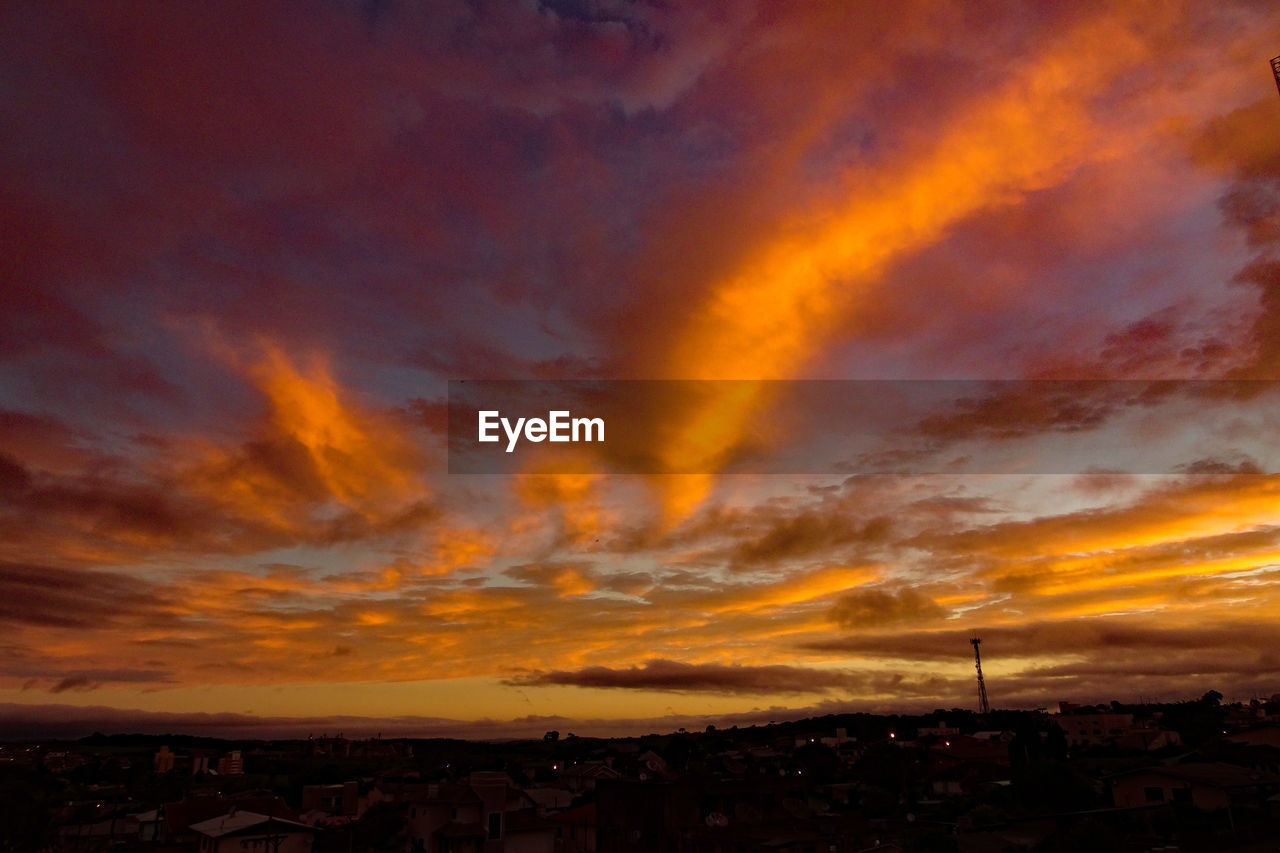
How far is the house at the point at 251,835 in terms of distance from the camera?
145 feet

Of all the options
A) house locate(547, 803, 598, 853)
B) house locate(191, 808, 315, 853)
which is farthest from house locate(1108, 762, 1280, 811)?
house locate(191, 808, 315, 853)

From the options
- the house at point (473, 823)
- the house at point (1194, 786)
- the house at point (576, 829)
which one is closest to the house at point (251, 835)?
the house at point (473, 823)

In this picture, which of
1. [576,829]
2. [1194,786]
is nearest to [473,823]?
[576,829]

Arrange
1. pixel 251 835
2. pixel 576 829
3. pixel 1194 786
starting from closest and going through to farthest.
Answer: pixel 251 835, pixel 1194 786, pixel 576 829

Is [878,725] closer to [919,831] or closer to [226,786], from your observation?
[226,786]

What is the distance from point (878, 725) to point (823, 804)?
460ft

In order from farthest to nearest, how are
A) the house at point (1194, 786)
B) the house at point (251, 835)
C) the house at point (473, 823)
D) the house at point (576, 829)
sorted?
1. the house at point (576, 829)
2. the house at point (473, 823)
3. the house at point (1194, 786)
4. the house at point (251, 835)

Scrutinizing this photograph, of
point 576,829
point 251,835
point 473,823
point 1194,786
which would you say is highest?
point 1194,786

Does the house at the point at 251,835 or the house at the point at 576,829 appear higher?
the house at the point at 251,835

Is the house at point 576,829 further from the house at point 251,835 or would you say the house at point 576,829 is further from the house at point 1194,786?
the house at point 1194,786

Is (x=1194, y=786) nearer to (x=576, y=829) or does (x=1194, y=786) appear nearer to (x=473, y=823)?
(x=576, y=829)

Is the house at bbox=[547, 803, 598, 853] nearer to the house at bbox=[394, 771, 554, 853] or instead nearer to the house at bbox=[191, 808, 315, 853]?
the house at bbox=[394, 771, 554, 853]

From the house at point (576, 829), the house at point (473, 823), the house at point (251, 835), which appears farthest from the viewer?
the house at point (576, 829)

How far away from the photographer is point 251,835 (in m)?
45.2
